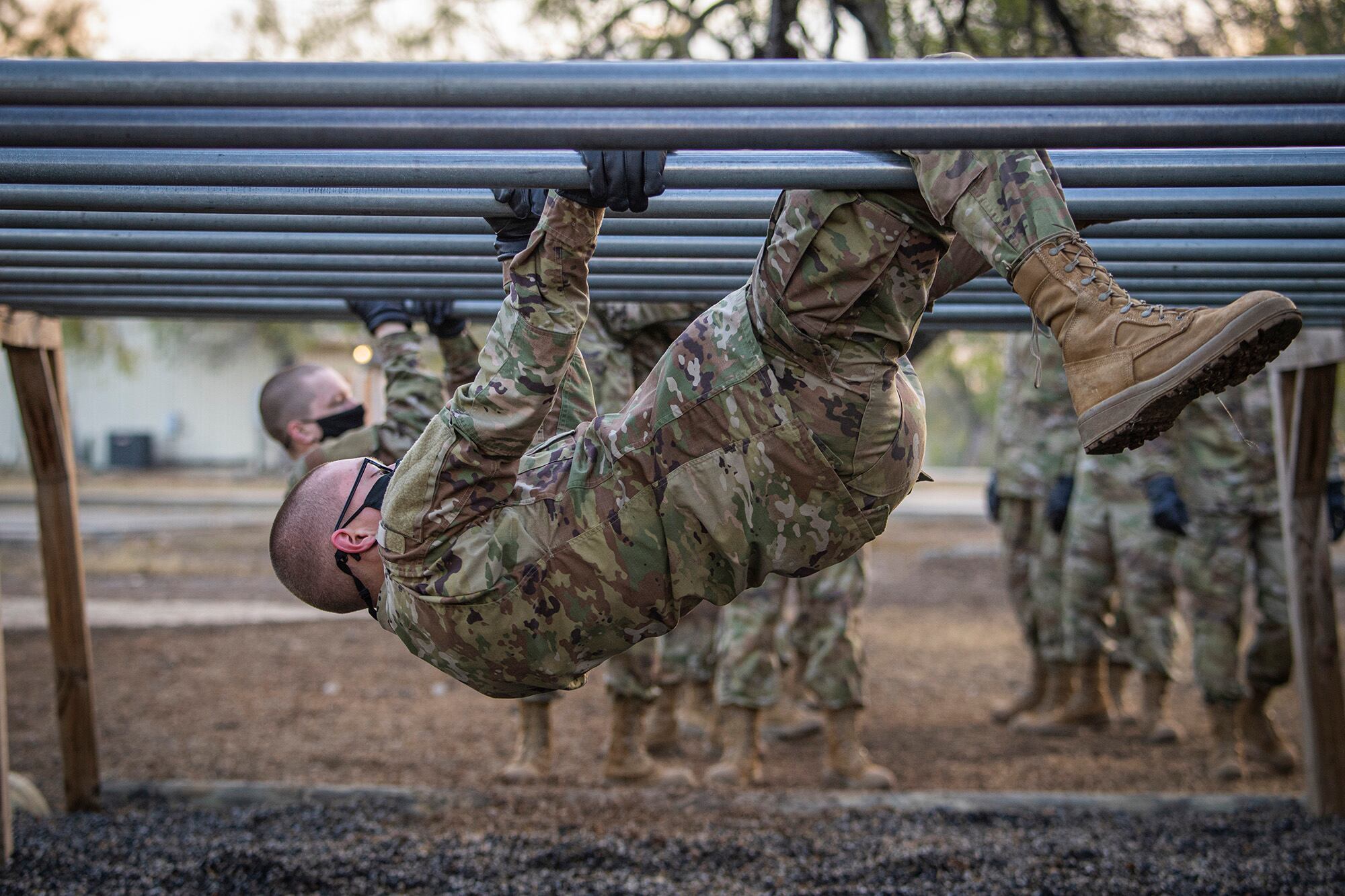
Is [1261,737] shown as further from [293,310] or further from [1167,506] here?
[293,310]

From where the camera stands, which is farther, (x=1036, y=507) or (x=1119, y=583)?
(x=1036, y=507)

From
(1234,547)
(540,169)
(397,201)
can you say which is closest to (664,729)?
(1234,547)

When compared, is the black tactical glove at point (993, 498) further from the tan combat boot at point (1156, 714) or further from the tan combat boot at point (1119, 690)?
the tan combat boot at point (1156, 714)

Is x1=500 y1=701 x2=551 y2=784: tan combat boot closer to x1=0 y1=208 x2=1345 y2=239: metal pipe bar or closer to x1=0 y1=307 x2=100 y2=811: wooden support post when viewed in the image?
x1=0 y1=307 x2=100 y2=811: wooden support post

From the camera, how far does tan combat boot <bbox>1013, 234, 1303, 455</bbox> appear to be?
1.72 meters

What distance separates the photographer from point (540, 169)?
76.5 inches

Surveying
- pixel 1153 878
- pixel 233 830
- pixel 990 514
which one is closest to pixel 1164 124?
pixel 1153 878

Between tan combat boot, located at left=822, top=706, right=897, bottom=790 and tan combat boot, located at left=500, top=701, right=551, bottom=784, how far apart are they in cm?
126

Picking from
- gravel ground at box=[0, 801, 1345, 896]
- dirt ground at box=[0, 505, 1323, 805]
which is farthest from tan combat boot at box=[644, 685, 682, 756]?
gravel ground at box=[0, 801, 1345, 896]

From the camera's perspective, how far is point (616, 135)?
168 centimetres

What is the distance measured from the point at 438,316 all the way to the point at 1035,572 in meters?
4.18

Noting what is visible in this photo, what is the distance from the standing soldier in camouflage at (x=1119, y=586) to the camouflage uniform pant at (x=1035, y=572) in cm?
13

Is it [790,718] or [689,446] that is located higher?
[689,446]

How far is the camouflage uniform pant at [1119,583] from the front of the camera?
5609 mm
